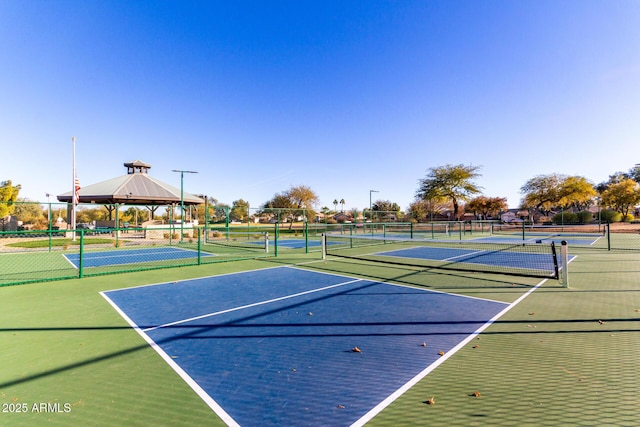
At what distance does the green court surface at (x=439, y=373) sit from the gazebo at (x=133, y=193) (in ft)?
84.8

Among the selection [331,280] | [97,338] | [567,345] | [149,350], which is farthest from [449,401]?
[331,280]

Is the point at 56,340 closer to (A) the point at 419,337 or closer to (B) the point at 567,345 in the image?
(A) the point at 419,337

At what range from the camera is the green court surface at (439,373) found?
9.87 feet

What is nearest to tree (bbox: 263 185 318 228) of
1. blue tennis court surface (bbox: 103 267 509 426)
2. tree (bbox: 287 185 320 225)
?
tree (bbox: 287 185 320 225)

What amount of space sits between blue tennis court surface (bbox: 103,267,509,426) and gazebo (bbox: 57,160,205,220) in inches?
974

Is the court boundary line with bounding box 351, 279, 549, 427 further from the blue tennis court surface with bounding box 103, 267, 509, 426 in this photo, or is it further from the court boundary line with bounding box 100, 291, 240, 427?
the court boundary line with bounding box 100, 291, 240, 427

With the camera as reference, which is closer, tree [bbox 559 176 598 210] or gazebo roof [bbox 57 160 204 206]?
gazebo roof [bbox 57 160 204 206]

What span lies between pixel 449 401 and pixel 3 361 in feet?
19.0

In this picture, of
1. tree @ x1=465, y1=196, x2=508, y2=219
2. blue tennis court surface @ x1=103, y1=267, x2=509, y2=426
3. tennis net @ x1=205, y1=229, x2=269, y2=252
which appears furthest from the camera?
tree @ x1=465, y1=196, x2=508, y2=219

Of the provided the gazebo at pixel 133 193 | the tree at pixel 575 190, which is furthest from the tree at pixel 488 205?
the gazebo at pixel 133 193

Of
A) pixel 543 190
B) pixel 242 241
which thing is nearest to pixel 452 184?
pixel 543 190

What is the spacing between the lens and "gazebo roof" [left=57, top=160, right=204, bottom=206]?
98.7ft

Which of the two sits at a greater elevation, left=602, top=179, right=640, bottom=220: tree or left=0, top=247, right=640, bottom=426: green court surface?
left=602, top=179, right=640, bottom=220: tree

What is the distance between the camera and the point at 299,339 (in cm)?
490
